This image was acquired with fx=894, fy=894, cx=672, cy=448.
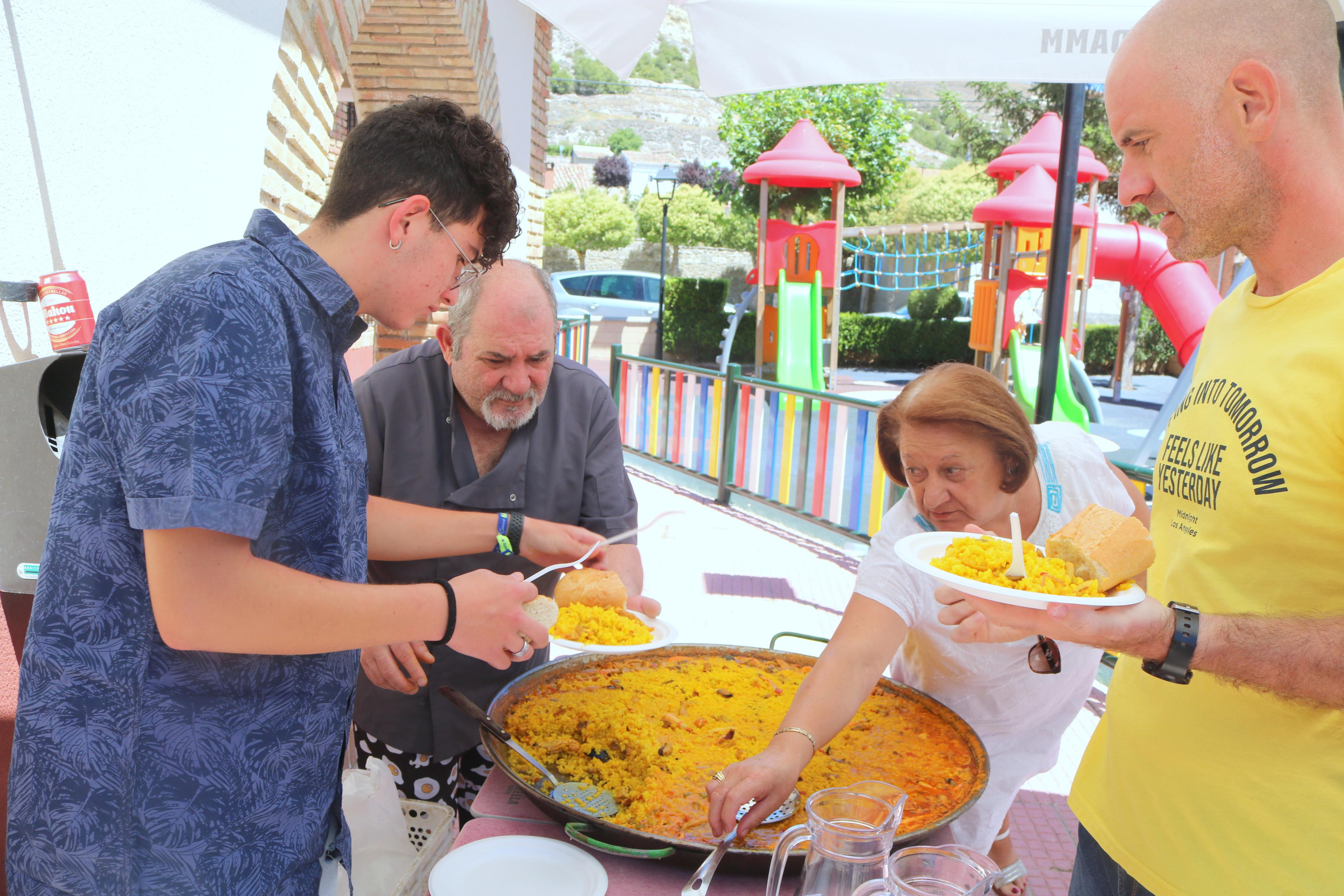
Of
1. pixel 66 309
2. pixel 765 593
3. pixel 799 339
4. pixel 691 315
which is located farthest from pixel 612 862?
pixel 691 315

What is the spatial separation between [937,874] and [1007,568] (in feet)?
1.98

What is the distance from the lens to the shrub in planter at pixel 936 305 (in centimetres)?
2855

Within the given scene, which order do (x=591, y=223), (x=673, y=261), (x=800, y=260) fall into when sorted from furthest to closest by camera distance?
(x=673, y=261)
(x=591, y=223)
(x=800, y=260)

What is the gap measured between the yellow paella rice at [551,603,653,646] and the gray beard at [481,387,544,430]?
2.14ft

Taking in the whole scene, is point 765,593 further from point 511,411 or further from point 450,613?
point 450,613

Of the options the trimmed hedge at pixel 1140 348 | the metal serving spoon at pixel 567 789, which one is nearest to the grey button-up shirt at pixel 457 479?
the metal serving spoon at pixel 567 789

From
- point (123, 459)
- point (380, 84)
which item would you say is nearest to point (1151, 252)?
point (380, 84)

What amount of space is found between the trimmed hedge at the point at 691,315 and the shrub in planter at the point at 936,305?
20.6ft

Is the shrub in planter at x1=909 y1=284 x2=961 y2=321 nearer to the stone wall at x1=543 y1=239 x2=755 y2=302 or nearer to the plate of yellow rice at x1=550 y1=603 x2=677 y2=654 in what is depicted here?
the stone wall at x1=543 y1=239 x2=755 y2=302

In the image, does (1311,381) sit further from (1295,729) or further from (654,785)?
(654,785)

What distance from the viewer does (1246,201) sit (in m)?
1.47

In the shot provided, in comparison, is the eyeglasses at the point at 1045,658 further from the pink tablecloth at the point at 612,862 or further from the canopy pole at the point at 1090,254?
the canopy pole at the point at 1090,254

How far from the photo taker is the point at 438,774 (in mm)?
2529

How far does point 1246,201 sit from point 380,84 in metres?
7.38
